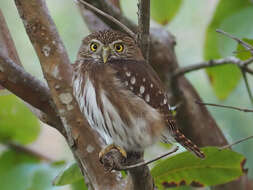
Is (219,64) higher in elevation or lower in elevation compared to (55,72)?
lower

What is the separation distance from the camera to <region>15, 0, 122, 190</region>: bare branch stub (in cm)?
242

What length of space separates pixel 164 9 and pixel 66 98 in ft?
3.89

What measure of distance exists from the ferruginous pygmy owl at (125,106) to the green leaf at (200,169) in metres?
0.11

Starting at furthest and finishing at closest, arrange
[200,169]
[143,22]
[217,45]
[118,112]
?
[217,45] → [200,169] → [118,112] → [143,22]

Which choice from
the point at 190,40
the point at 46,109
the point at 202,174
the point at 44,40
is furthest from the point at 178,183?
the point at 190,40

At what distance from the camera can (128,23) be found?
3129 millimetres

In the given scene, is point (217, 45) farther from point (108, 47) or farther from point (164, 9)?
point (108, 47)

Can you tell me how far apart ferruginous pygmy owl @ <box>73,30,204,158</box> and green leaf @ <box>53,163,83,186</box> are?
278 millimetres

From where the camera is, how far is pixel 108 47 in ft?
9.23

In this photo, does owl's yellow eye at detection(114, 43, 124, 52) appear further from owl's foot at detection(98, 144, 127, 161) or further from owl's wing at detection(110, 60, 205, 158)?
owl's foot at detection(98, 144, 127, 161)

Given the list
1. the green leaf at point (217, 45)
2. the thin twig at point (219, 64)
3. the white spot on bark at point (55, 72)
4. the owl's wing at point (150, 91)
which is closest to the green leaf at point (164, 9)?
the green leaf at point (217, 45)

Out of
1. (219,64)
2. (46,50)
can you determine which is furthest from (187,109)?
(46,50)

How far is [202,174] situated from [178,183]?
14cm

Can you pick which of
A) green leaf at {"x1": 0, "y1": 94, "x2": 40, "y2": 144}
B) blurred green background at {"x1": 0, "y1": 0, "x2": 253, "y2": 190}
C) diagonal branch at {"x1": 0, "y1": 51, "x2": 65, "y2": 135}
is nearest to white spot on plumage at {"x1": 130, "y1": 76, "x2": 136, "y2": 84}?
diagonal branch at {"x1": 0, "y1": 51, "x2": 65, "y2": 135}
